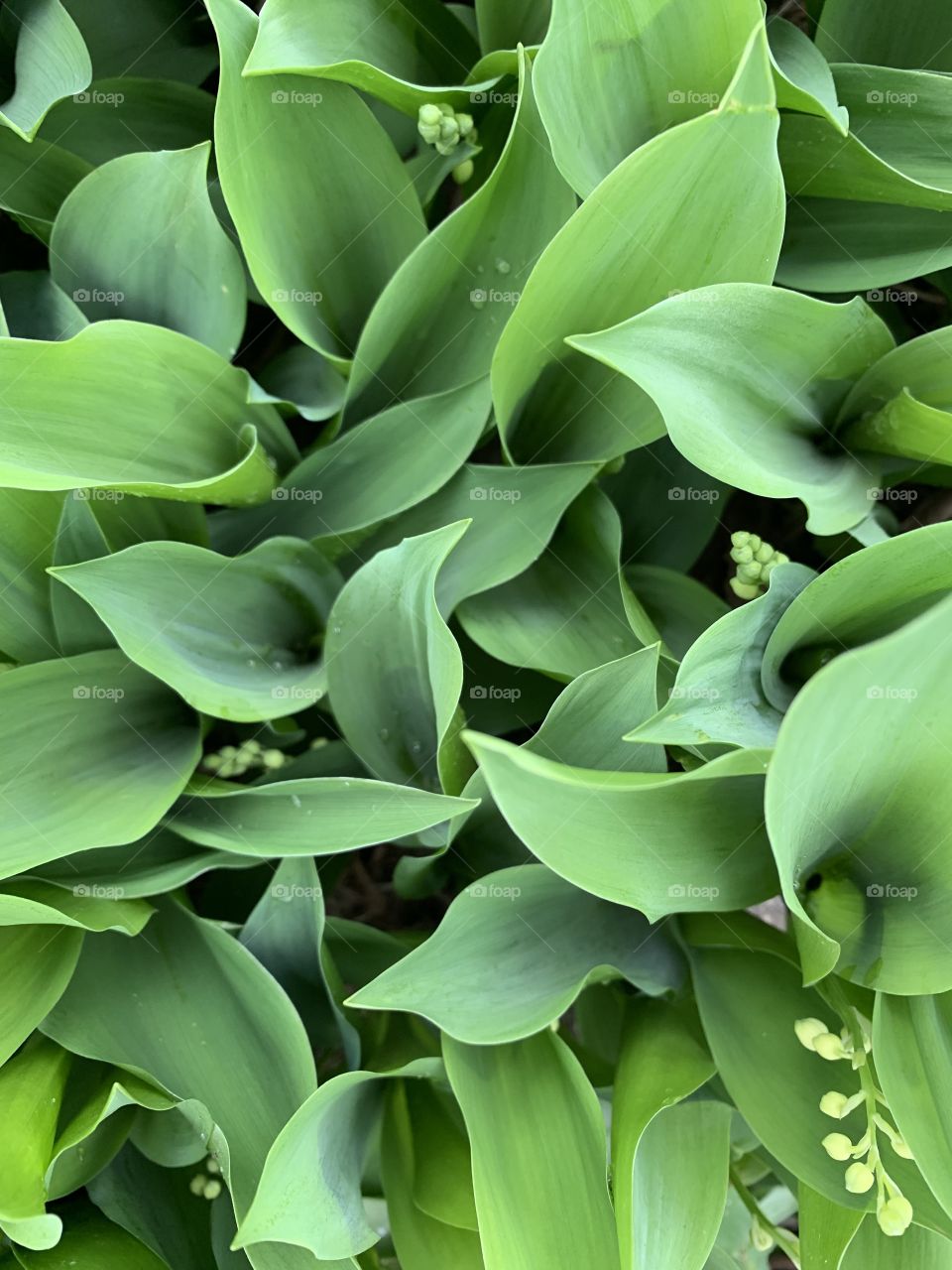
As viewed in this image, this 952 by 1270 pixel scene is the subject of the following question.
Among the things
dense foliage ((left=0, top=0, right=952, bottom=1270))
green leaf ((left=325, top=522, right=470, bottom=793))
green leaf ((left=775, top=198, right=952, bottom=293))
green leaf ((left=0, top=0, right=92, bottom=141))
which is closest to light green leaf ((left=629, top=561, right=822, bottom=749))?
dense foliage ((left=0, top=0, right=952, bottom=1270))

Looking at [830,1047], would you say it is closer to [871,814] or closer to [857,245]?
[871,814]

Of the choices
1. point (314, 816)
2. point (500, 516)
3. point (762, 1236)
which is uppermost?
point (500, 516)

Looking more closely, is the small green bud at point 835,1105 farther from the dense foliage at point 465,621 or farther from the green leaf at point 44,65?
the green leaf at point 44,65

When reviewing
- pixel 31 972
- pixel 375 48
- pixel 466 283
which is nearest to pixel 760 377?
pixel 466 283

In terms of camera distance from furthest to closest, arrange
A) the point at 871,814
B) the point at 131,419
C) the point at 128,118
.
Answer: the point at 128,118 → the point at 131,419 → the point at 871,814

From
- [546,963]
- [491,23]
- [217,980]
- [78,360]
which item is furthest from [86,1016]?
[491,23]

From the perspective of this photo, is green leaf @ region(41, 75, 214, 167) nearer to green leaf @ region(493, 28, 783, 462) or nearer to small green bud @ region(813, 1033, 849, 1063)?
green leaf @ region(493, 28, 783, 462)

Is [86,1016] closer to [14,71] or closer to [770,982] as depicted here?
[770,982]
